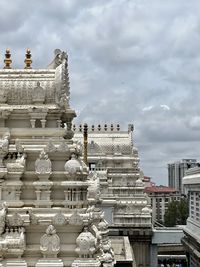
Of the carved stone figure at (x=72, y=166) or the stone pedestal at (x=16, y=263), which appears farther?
the carved stone figure at (x=72, y=166)

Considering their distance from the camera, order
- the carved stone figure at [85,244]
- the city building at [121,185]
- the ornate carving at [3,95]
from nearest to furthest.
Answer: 1. the carved stone figure at [85,244]
2. the ornate carving at [3,95]
3. the city building at [121,185]

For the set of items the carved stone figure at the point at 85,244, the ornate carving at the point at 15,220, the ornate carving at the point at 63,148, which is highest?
the ornate carving at the point at 63,148

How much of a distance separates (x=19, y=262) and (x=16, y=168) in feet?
9.67

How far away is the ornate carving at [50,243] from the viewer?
55.0 feet

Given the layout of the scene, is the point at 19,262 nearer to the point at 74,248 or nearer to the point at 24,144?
the point at 74,248

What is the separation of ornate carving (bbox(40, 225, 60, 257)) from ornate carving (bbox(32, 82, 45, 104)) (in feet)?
14.4

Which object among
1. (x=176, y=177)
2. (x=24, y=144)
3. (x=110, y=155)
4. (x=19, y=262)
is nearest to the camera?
(x=19, y=262)

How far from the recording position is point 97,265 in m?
16.8

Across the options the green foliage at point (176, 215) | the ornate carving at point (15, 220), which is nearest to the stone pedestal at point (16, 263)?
the ornate carving at point (15, 220)

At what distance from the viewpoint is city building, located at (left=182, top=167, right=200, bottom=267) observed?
36062 millimetres

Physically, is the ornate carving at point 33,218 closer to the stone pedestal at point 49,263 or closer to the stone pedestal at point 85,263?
the stone pedestal at point 49,263

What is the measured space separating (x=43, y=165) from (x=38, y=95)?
2607mm

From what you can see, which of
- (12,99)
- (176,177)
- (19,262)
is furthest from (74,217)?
(176,177)

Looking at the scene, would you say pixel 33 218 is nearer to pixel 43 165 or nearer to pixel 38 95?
pixel 43 165
